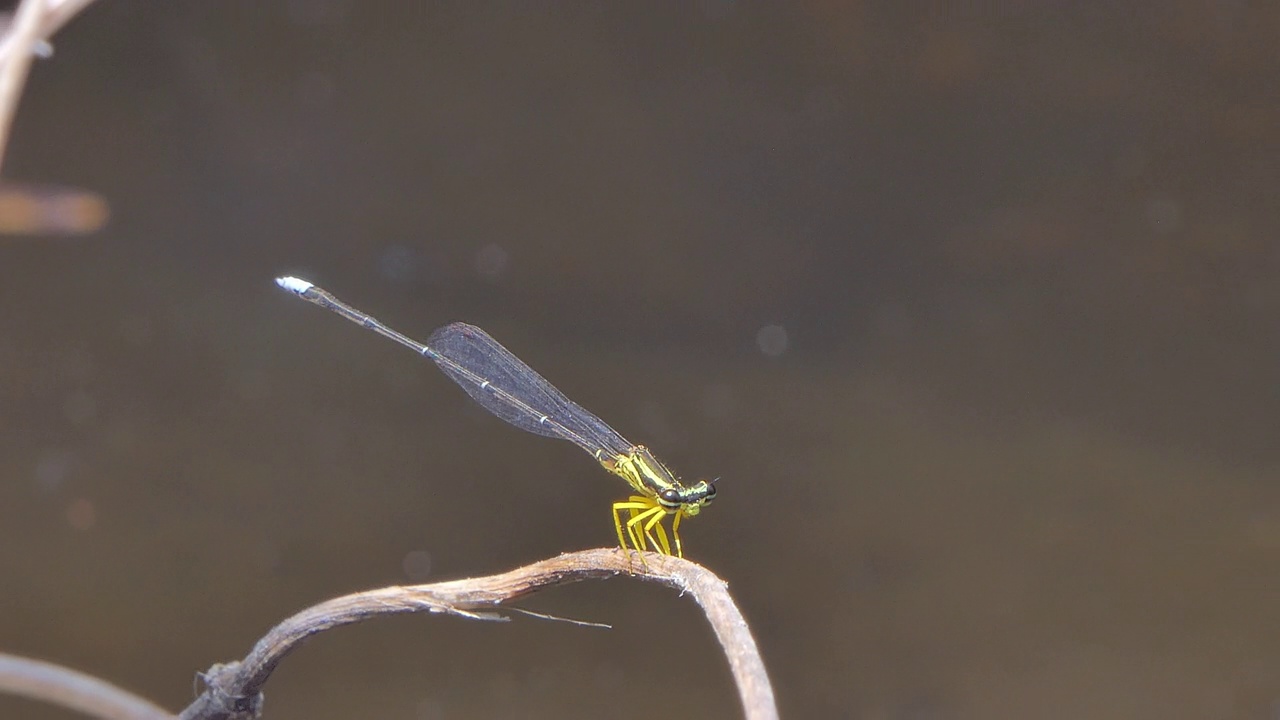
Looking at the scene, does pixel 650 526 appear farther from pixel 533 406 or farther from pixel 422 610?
pixel 422 610

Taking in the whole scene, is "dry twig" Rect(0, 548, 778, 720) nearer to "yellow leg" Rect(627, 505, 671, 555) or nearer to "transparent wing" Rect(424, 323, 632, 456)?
"yellow leg" Rect(627, 505, 671, 555)

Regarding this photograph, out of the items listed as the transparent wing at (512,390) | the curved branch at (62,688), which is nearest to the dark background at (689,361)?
the transparent wing at (512,390)

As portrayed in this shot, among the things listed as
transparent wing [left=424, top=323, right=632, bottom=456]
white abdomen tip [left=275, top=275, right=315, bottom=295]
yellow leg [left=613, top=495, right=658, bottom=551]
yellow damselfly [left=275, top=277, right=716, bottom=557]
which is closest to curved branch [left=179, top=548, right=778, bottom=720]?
yellow leg [left=613, top=495, right=658, bottom=551]

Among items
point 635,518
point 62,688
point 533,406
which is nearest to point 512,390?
point 533,406

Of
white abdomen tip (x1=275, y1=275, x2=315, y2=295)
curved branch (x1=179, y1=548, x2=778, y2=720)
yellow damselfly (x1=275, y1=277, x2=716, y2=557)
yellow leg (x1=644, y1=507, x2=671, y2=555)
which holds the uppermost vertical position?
white abdomen tip (x1=275, y1=275, x2=315, y2=295)

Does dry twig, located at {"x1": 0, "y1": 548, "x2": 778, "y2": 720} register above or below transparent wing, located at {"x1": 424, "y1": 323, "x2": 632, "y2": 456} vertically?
below

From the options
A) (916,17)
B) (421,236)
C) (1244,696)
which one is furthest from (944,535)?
(421,236)
